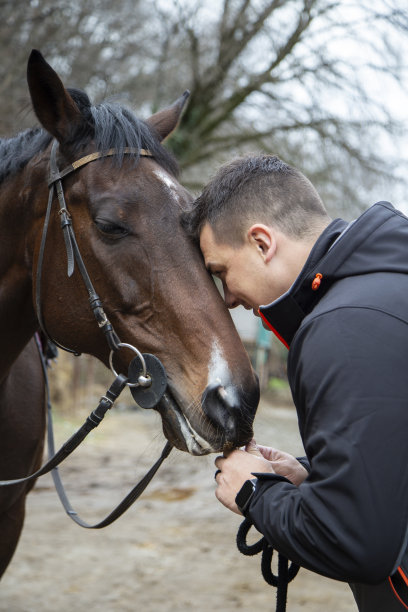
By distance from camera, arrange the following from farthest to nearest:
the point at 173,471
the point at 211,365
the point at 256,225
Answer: the point at 173,471, the point at 211,365, the point at 256,225

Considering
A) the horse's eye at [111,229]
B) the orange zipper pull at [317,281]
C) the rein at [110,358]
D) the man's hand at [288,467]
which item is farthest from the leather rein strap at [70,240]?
the orange zipper pull at [317,281]

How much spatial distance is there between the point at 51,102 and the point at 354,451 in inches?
63.2

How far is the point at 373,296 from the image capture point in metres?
1.29

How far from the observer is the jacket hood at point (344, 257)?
4.56ft

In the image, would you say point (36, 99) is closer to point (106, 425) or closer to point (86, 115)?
point (86, 115)

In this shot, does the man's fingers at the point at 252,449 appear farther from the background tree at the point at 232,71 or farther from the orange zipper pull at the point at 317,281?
the background tree at the point at 232,71

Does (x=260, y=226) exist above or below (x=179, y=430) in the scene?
above

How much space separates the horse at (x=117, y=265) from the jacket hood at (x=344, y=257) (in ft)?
1.06

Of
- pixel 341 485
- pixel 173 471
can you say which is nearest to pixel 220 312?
pixel 341 485

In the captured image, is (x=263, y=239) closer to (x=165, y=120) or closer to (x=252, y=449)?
(x=252, y=449)

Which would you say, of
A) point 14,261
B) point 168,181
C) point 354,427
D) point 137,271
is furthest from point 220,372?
point 14,261

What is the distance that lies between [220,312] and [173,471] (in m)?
6.29

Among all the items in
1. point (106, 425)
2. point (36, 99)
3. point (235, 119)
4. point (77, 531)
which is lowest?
point (106, 425)

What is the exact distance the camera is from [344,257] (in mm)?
1412
